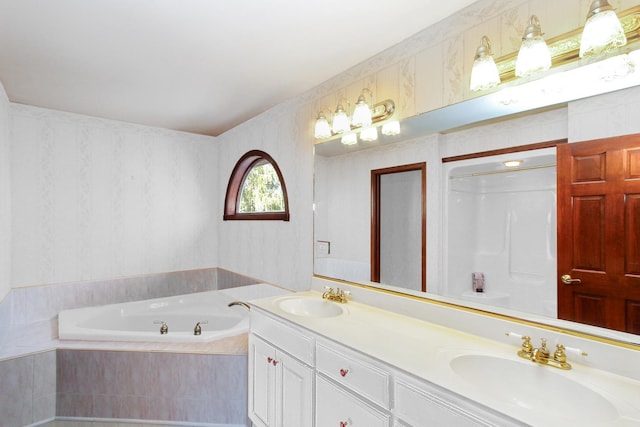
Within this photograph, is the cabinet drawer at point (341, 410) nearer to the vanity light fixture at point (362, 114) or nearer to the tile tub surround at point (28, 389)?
the vanity light fixture at point (362, 114)

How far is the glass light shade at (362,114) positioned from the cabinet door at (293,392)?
137 cm

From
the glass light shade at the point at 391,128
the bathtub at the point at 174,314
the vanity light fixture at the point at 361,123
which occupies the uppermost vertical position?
the vanity light fixture at the point at 361,123

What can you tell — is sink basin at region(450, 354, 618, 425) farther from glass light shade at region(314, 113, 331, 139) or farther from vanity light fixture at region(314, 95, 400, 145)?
glass light shade at region(314, 113, 331, 139)

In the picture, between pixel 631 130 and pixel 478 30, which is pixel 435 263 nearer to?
pixel 631 130

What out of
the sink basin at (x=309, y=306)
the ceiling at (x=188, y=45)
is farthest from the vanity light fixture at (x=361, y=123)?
the sink basin at (x=309, y=306)

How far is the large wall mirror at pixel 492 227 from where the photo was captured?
4.11 feet

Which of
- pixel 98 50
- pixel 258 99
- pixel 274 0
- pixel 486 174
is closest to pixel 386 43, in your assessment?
pixel 274 0

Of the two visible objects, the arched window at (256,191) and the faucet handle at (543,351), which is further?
the arched window at (256,191)

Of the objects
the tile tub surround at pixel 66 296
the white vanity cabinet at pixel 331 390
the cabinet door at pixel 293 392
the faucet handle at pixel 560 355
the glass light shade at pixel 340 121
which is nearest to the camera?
the white vanity cabinet at pixel 331 390

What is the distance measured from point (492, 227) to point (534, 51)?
68 centimetres

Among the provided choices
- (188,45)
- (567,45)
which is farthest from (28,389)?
(567,45)

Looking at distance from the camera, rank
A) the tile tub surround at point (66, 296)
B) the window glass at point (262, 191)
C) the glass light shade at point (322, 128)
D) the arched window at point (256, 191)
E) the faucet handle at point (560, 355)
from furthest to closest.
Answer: the window glass at point (262, 191) < the arched window at point (256, 191) < the tile tub surround at point (66, 296) < the glass light shade at point (322, 128) < the faucet handle at point (560, 355)

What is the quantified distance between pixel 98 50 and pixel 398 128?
1780 mm

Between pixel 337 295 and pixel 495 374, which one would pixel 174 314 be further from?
pixel 495 374
